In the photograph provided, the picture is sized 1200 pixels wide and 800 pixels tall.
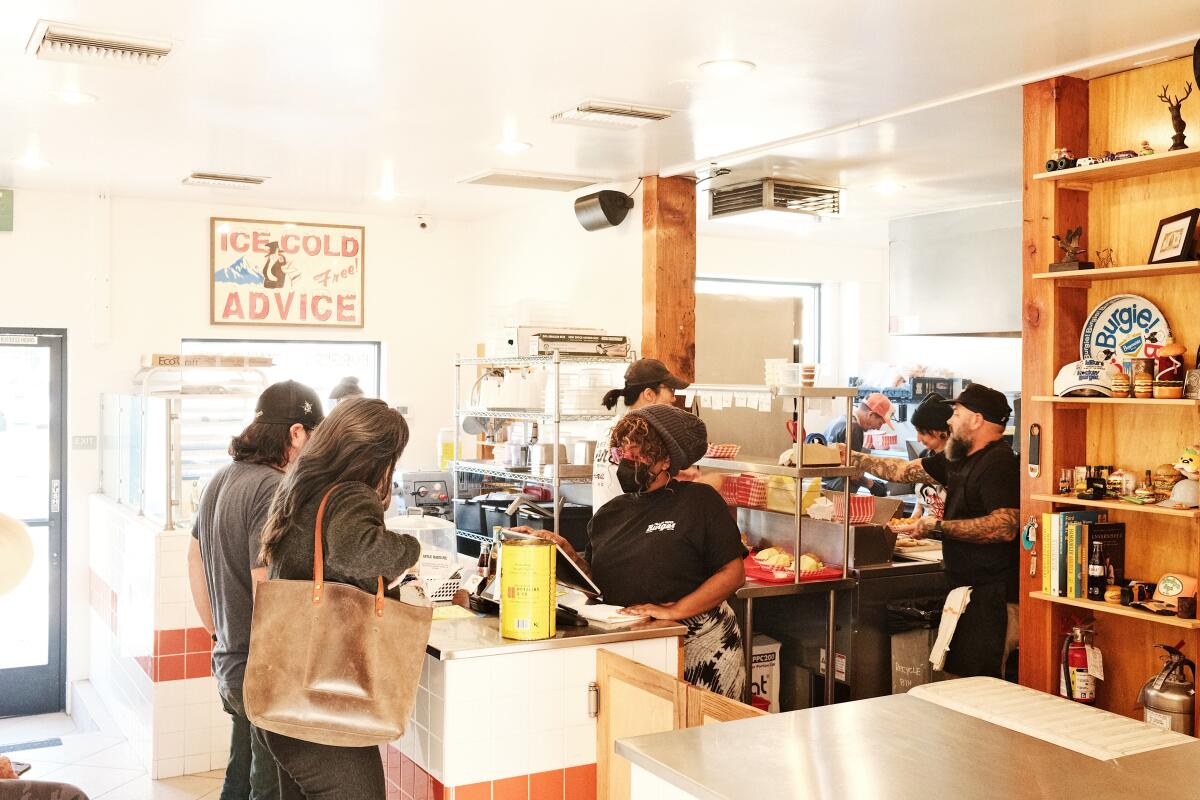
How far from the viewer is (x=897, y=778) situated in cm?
188

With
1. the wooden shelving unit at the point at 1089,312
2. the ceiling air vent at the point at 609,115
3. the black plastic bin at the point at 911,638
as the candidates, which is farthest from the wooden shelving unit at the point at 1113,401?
the ceiling air vent at the point at 609,115

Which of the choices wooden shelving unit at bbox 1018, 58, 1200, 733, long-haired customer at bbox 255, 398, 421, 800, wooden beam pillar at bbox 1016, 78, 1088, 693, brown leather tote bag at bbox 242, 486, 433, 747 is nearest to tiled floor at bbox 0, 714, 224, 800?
long-haired customer at bbox 255, 398, 421, 800

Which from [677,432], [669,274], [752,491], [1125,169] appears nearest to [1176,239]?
[1125,169]

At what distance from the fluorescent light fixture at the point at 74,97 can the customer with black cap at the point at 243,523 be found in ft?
5.58

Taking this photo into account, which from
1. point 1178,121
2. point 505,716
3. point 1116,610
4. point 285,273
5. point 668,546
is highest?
point 1178,121

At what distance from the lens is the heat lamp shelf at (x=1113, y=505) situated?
3.35 m

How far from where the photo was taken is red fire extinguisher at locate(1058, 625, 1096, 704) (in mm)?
3730

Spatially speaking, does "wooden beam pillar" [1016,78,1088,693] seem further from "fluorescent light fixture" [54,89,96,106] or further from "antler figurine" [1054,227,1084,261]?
"fluorescent light fixture" [54,89,96,106]

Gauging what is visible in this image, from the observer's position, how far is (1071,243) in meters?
3.74

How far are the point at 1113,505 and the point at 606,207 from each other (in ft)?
10.2

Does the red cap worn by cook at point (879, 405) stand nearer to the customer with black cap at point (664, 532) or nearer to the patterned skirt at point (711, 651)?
the patterned skirt at point (711, 651)

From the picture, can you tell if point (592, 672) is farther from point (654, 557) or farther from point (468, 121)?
point (468, 121)

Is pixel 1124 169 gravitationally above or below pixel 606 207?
below

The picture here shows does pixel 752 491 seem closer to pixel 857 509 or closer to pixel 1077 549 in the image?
pixel 857 509
